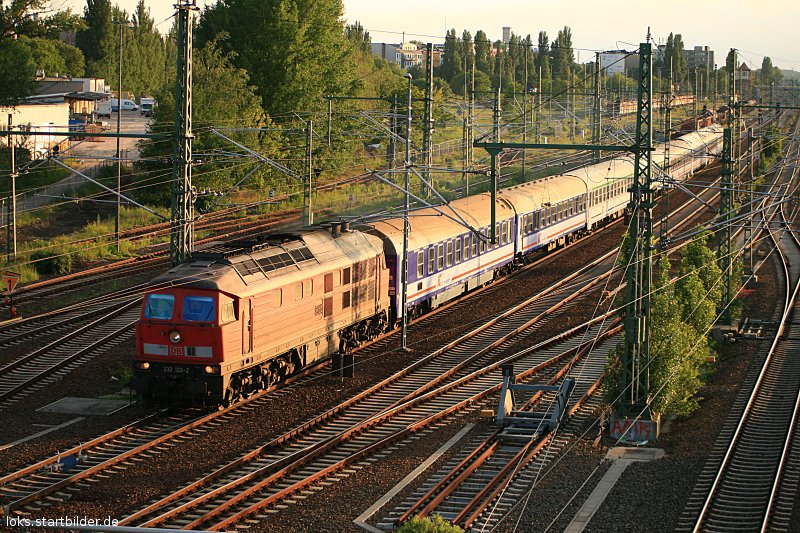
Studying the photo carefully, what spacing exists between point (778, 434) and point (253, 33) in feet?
160

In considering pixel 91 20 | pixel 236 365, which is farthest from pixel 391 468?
pixel 91 20

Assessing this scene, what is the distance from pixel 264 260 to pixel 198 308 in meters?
2.54

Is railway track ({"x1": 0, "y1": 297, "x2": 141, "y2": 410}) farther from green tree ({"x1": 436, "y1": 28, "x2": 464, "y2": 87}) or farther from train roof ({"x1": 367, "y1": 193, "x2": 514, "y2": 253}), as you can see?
green tree ({"x1": 436, "y1": 28, "x2": 464, "y2": 87})

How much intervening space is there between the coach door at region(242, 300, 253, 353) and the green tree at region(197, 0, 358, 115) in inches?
1640

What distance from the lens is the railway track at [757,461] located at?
18.2m

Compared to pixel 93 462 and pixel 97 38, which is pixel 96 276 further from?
pixel 97 38

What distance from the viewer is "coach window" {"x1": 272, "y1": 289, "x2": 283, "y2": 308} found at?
81.4ft

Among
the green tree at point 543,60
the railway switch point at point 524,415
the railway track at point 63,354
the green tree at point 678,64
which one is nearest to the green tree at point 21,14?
the railway track at point 63,354

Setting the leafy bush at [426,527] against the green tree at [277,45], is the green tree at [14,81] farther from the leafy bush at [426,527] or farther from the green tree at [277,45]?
the leafy bush at [426,527]

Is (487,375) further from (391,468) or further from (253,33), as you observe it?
(253,33)

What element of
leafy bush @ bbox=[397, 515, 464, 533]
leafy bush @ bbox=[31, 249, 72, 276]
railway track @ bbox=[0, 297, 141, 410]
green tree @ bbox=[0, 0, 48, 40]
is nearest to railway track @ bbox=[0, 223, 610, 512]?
railway track @ bbox=[0, 297, 141, 410]

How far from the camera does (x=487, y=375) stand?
92.6 ft

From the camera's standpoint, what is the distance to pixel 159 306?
23234 mm

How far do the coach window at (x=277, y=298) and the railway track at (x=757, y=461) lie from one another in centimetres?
994
